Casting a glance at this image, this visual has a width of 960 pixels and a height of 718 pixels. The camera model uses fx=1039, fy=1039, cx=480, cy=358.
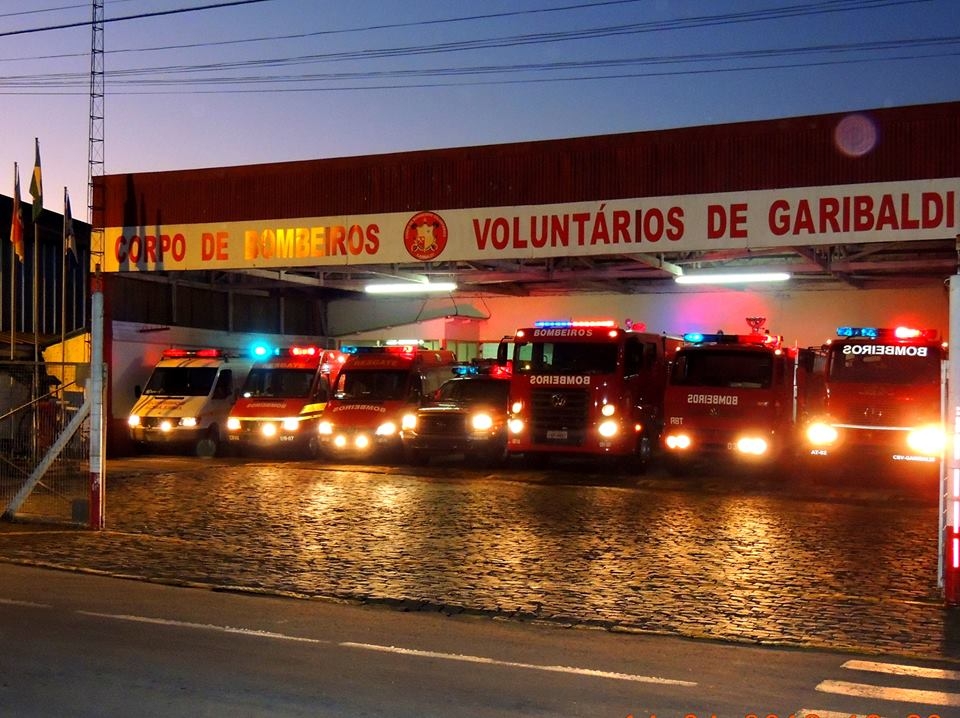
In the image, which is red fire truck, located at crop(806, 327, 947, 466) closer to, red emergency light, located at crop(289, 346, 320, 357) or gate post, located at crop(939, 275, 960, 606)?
gate post, located at crop(939, 275, 960, 606)

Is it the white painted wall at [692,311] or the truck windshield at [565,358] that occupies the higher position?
the white painted wall at [692,311]

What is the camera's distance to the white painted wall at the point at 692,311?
26.7 meters

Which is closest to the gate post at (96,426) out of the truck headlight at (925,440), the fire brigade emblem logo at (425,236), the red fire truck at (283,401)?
the fire brigade emblem logo at (425,236)

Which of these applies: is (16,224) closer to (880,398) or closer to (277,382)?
(277,382)

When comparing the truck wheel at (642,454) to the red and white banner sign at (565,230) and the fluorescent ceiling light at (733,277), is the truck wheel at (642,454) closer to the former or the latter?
the fluorescent ceiling light at (733,277)

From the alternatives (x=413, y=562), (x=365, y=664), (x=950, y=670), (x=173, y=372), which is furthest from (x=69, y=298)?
(x=950, y=670)

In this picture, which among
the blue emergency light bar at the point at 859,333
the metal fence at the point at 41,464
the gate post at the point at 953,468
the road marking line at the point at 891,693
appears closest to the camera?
the road marking line at the point at 891,693

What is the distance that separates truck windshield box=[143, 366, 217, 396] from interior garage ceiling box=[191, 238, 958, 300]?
2.27 metres

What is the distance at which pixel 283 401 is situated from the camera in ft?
77.7

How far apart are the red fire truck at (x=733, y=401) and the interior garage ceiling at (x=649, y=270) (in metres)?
1.90

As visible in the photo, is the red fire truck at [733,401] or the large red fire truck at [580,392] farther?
the large red fire truck at [580,392]

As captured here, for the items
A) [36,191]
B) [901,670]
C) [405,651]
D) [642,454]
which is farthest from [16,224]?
[901,670]

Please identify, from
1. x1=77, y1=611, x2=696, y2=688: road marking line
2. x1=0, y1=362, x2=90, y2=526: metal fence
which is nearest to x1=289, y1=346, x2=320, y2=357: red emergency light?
x1=0, y1=362, x2=90, y2=526: metal fence

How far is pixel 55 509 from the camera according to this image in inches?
577
